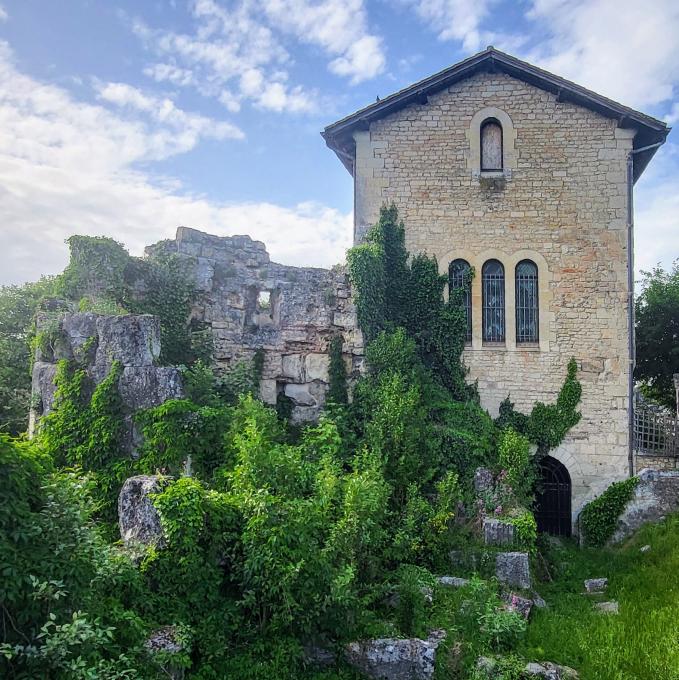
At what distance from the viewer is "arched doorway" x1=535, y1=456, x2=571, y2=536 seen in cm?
1351

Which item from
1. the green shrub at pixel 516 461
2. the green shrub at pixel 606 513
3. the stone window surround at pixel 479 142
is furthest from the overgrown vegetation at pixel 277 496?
the stone window surround at pixel 479 142

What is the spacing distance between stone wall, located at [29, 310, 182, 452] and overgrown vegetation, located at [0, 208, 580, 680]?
0.27 m

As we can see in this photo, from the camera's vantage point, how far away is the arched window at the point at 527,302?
539 inches

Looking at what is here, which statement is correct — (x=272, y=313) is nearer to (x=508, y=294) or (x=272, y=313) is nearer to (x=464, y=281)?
(x=464, y=281)

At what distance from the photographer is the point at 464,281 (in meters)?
13.8

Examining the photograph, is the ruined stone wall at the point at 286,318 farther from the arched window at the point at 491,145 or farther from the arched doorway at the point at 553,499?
the arched doorway at the point at 553,499

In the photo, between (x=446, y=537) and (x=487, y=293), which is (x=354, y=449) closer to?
(x=446, y=537)

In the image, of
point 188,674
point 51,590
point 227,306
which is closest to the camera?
point 51,590

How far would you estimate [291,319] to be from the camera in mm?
12867

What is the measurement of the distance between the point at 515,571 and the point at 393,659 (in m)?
3.27

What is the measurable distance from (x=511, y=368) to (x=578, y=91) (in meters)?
6.46

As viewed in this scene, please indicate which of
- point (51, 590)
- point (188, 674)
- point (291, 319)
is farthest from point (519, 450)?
point (51, 590)

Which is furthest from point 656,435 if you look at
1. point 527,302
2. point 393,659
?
point 393,659

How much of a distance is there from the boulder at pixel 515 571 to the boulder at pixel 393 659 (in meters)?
2.79
